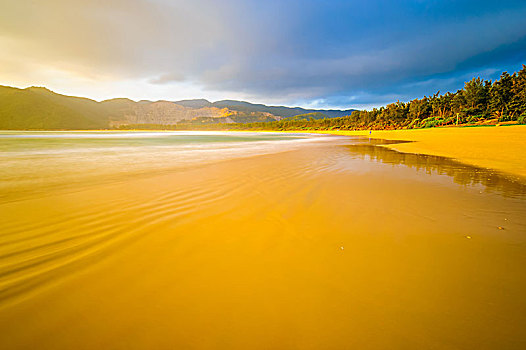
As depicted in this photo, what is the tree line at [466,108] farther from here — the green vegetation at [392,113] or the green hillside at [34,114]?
the green hillside at [34,114]

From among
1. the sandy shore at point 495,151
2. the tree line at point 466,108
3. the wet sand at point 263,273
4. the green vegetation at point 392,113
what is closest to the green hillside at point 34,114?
the green vegetation at point 392,113

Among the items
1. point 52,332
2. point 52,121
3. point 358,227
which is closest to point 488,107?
point 358,227

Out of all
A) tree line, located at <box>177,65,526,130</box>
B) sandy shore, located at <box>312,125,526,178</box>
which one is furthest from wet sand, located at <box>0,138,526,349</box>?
tree line, located at <box>177,65,526,130</box>

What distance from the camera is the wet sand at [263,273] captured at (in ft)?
5.18

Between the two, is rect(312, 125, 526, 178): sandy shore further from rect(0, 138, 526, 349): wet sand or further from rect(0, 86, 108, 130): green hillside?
rect(0, 86, 108, 130): green hillside

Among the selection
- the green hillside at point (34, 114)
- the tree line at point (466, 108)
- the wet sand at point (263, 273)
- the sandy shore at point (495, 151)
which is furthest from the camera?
the green hillside at point (34, 114)

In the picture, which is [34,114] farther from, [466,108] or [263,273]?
[466,108]

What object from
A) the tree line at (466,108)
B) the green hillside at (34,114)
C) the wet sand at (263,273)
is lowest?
the wet sand at (263,273)

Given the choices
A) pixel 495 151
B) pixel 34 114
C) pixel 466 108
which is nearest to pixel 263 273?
pixel 495 151

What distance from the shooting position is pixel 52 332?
5.16ft

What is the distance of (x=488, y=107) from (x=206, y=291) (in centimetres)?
6369

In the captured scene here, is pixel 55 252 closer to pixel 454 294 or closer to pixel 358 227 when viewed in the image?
pixel 358 227

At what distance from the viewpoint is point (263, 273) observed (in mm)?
2270

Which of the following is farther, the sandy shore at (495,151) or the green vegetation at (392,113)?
the green vegetation at (392,113)
